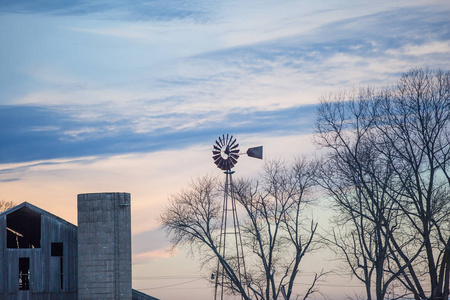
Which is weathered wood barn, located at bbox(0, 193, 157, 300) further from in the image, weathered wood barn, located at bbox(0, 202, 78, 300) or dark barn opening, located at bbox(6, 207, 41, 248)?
dark barn opening, located at bbox(6, 207, 41, 248)

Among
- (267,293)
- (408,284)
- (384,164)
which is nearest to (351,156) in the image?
(384,164)

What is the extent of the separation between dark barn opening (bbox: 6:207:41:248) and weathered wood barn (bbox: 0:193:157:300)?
6.89ft

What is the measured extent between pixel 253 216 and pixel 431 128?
15727 millimetres

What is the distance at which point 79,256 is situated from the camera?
37.7m

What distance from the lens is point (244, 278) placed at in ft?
158

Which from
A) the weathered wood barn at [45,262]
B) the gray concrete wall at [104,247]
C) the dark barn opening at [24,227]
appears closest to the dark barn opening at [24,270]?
the weathered wood barn at [45,262]

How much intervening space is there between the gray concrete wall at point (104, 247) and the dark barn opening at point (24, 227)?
352cm

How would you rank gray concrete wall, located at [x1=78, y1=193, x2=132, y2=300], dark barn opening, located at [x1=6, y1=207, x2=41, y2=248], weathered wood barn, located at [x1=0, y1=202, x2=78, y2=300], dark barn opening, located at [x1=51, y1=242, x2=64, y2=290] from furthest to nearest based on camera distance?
dark barn opening, located at [x1=6, y1=207, x2=41, y2=248] < dark barn opening, located at [x1=51, y1=242, x2=64, y2=290] < weathered wood barn, located at [x1=0, y1=202, x2=78, y2=300] < gray concrete wall, located at [x1=78, y1=193, x2=132, y2=300]

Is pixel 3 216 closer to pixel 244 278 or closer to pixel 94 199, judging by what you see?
pixel 94 199

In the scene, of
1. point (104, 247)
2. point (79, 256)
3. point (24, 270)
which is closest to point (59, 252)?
point (79, 256)

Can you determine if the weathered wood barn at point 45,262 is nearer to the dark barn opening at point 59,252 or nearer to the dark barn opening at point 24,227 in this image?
the dark barn opening at point 59,252

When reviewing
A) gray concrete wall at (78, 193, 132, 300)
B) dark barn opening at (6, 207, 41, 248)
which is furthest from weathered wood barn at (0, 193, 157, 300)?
dark barn opening at (6, 207, 41, 248)

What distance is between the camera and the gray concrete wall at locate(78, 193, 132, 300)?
37.5 metres

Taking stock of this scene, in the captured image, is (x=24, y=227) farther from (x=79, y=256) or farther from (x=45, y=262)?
(x=79, y=256)
